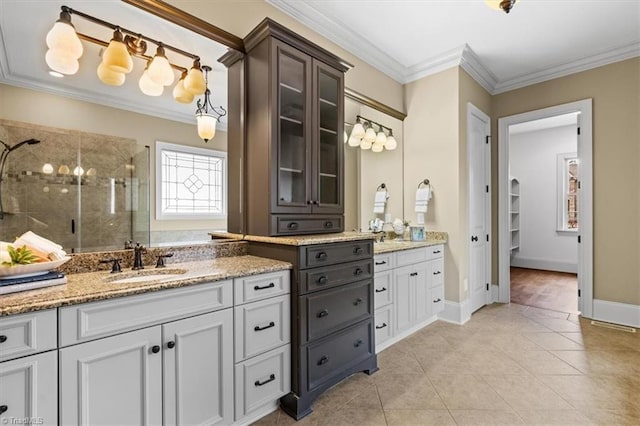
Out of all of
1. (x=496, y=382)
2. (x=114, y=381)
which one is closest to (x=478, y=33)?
(x=496, y=382)

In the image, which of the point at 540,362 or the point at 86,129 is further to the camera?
the point at 540,362

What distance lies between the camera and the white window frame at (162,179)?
1875mm

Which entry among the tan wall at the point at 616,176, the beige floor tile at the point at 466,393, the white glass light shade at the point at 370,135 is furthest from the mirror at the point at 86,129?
the tan wall at the point at 616,176

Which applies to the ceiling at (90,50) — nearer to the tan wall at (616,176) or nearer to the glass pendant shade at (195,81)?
the glass pendant shade at (195,81)

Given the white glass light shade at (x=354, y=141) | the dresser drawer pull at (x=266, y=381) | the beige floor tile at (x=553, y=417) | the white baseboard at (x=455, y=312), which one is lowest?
the beige floor tile at (x=553, y=417)

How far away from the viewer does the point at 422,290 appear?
9.98 ft

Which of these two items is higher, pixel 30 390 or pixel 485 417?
pixel 30 390

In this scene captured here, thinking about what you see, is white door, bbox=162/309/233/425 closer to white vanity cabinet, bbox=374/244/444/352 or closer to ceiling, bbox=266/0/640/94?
white vanity cabinet, bbox=374/244/444/352

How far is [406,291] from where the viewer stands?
2.84m

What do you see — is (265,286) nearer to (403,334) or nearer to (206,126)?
(206,126)

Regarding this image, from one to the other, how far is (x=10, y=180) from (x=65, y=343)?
0.83m

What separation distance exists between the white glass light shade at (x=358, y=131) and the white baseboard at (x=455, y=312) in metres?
2.08

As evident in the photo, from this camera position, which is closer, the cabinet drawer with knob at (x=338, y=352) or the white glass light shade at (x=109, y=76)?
the white glass light shade at (x=109, y=76)

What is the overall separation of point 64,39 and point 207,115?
2.63 feet
